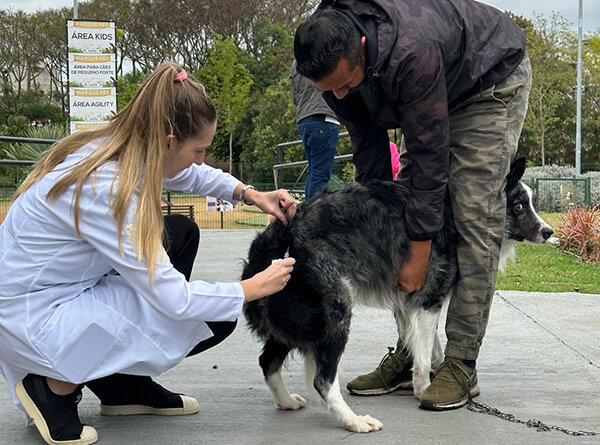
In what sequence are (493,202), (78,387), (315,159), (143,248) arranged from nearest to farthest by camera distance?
(143,248)
(78,387)
(493,202)
(315,159)

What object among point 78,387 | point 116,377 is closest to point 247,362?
point 116,377

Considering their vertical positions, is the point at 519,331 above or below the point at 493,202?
below

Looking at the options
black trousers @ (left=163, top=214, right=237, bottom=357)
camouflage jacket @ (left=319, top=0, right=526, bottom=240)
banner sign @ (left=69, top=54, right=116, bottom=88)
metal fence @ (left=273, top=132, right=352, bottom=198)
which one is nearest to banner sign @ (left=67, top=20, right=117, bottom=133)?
banner sign @ (left=69, top=54, right=116, bottom=88)

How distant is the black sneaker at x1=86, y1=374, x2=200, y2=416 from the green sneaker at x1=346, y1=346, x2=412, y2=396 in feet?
3.02

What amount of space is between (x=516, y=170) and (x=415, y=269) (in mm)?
901

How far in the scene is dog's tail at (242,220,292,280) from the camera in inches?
133

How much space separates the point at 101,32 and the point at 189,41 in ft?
88.0

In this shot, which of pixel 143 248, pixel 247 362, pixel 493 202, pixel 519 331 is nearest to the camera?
pixel 143 248

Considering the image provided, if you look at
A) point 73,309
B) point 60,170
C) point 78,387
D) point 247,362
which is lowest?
point 247,362

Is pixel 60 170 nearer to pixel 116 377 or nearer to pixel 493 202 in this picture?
pixel 116 377

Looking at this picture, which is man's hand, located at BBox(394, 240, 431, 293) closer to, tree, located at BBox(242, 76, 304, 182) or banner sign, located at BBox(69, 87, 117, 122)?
banner sign, located at BBox(69, 87, 117, 122)

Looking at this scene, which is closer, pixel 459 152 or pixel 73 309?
pixel 73 309

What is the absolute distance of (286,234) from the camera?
3.39m

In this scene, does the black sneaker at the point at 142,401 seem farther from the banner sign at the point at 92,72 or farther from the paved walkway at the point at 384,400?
the banner sign at the point at 92,72
